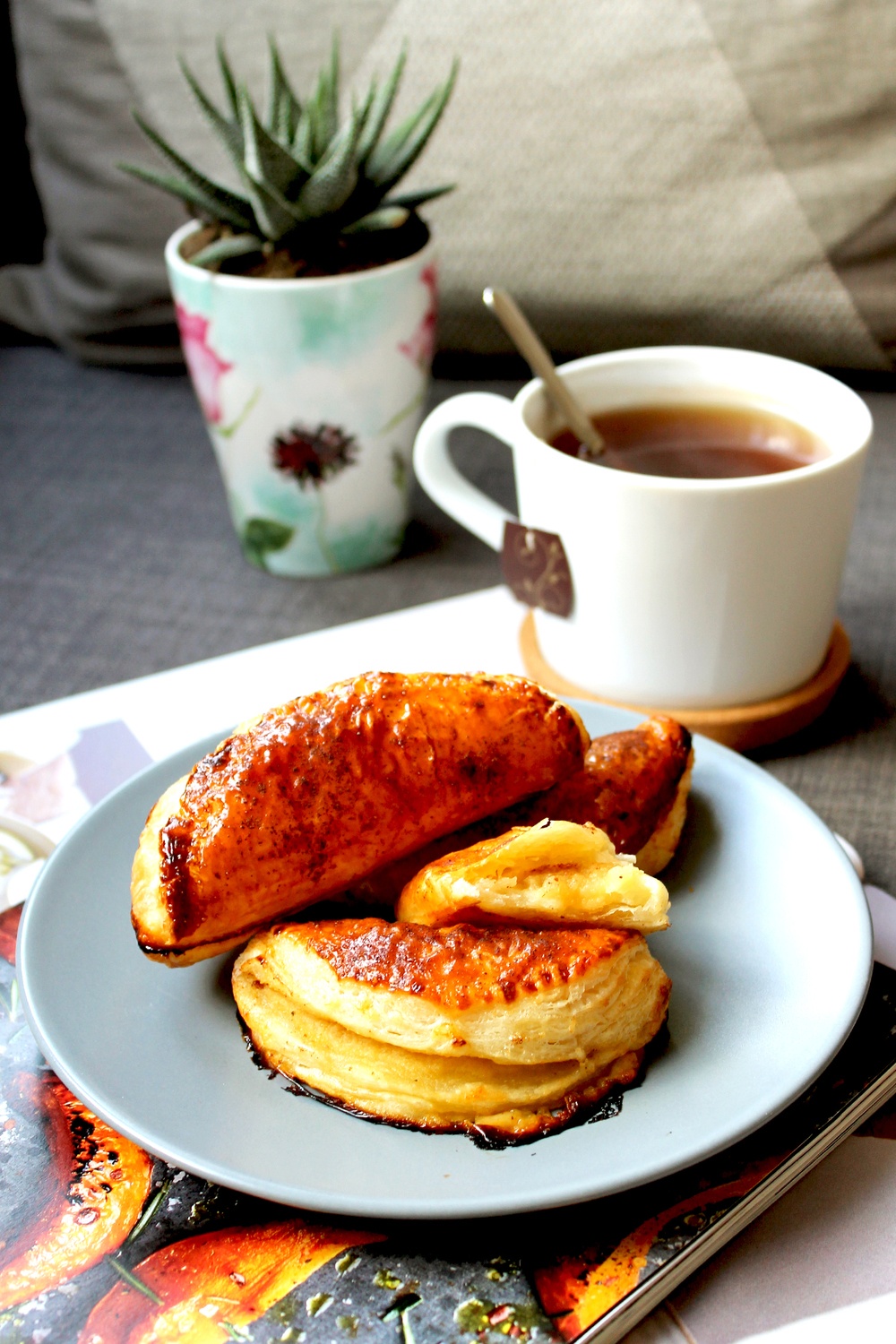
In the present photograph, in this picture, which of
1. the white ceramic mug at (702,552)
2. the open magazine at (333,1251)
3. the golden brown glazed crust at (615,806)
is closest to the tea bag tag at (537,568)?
the white ceramic mug at (702,552)

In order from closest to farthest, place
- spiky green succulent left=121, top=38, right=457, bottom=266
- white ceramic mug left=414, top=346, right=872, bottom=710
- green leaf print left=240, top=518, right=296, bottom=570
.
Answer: white ceramic mug left=414, top=346, right=872, bottom=710 < spiky green succulent left=121, top=38, right=457, bottom=266 < green leaf print left=240, top=518, right=296, bottom=570

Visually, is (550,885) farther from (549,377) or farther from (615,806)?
(549,377)

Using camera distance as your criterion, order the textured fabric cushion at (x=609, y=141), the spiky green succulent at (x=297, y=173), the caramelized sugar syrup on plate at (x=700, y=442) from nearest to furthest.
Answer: the caramelized sugar syrup on plate at (x=700, y=442), the spiky green succulent at (x=297, y=173), the textured fabric cushion at (x=609, y=141)

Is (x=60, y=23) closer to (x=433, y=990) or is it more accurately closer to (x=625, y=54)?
(x=625, y=54)

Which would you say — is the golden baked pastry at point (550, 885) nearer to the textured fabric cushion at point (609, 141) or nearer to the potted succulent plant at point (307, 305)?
the potted succulent plant at point (307, 305)

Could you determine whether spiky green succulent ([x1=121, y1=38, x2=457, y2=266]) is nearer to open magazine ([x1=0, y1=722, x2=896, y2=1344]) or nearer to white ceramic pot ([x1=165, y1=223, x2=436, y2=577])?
white ceramic pot ([x1=165, y1=223, x2=436, y2=577])

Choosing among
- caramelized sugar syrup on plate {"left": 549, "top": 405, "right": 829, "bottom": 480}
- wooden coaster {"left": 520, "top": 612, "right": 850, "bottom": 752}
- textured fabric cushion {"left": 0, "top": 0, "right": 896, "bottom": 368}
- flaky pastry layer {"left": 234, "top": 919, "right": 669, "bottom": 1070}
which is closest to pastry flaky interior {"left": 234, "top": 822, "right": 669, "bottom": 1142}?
A: flaky pastry layer {"left": 234, "top": 919, "right": 669, "bottom": 1070}

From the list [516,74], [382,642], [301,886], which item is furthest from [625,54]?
[301,886]
